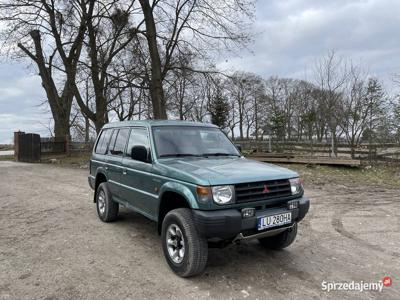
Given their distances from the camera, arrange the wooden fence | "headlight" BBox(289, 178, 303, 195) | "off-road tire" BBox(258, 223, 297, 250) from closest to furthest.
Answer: "headlight" BBox(289, 178, 303, 195) < "off-road tire" BBox(258, 223, 297, 250) < the wooden fence

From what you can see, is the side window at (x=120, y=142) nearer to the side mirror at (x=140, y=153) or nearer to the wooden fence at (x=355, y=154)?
the side mirror at (x=140, y=153)

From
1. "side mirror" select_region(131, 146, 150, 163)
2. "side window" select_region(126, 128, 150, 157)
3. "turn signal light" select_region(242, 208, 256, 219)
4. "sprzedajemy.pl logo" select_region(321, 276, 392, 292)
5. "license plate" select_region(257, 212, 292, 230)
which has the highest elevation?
"side window" select_region(126, 128, 150, 157)

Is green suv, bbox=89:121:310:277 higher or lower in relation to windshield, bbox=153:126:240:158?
lower

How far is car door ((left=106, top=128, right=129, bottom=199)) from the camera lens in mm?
5887

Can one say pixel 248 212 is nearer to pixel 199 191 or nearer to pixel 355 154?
pixel 199 191

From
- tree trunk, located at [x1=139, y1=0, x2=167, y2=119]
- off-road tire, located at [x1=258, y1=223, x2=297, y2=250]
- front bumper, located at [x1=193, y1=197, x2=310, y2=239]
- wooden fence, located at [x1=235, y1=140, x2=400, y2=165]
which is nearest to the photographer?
front bumper, located at [x1=193, y1=197, x2=310, y2=239]

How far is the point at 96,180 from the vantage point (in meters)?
6.97

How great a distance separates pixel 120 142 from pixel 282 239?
328cm

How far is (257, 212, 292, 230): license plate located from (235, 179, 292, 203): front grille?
9.1 inches

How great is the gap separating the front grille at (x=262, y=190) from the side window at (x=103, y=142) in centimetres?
Result: 377

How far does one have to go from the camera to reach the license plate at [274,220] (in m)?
3.87

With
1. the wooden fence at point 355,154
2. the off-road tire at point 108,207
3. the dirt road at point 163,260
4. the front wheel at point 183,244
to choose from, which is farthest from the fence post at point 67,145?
the front wheel at point 183,244

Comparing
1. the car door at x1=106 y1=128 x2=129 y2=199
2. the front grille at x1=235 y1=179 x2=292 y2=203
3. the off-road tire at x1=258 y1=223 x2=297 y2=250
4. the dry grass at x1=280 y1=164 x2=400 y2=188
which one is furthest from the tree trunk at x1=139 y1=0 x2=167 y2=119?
the front grille at x1=235 y1=179 x2=292 y2=203

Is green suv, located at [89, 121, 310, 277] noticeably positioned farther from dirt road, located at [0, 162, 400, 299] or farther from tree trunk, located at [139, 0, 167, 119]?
tree trunk, located at [139, 0, 167, 119]
